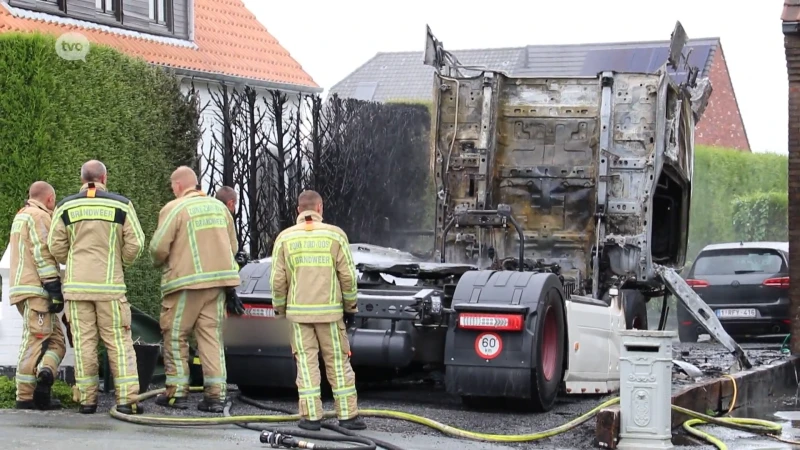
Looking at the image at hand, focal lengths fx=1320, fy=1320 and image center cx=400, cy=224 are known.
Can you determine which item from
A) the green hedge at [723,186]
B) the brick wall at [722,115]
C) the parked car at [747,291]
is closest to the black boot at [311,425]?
the parked car at [747,291]

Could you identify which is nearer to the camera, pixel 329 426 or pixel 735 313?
pixel 329 426

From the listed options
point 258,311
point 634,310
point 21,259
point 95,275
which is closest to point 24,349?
point 21,259

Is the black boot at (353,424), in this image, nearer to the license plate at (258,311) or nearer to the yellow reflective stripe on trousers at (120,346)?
the license plate at (258,311)

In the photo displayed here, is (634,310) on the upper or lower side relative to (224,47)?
lower

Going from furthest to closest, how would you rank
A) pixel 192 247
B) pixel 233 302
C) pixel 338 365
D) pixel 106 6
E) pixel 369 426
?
pixel 106 6, pixel 233 302, pixel 192 247, pixel 369 426, pixel 338 365

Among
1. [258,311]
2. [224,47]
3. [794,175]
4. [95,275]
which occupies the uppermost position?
[224,47]

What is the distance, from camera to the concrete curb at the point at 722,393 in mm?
8172

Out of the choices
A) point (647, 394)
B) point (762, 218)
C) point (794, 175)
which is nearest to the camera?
point (647, 394)

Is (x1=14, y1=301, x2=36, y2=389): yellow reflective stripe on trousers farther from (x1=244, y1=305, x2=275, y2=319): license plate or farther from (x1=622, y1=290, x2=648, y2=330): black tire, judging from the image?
(x1=622, y1=290, x2=648, y2=330): black tire

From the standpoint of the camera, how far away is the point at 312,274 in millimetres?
8336

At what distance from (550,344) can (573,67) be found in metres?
33.2

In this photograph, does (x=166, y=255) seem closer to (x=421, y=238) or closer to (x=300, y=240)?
(x=300, y=240)

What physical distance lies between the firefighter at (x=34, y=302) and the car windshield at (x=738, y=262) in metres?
10.5

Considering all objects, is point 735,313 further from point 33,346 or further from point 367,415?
point 33,346
